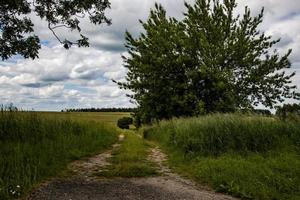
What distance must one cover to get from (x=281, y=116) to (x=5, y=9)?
11.2 metres

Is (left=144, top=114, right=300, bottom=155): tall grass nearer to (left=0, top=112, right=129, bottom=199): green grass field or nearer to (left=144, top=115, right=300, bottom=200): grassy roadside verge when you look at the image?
(left=144, top=115, right=300, bottom=200): grassy roadside verge

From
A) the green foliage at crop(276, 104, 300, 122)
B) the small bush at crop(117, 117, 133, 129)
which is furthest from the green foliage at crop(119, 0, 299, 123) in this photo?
the small bush at crop(117, 117, 133, 129)

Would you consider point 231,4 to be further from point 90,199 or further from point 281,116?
point 90,199

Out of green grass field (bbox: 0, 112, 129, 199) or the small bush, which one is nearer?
green grass field (bbox: 0, 112, 129, 199)

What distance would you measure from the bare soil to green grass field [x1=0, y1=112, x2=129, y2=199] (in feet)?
1.45

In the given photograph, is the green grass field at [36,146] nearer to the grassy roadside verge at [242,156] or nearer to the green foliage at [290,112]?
the grassy roadside verge at [242,156]

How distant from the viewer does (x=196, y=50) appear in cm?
2716

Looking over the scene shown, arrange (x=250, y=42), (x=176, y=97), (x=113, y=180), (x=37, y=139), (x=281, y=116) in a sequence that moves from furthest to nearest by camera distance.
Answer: (x=250, y=42), (x=176, y=97), (x=281, y=116), (x=37, y=139), (x=113, y=180)

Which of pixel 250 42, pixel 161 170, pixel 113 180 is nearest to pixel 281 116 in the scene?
pixel 161 170

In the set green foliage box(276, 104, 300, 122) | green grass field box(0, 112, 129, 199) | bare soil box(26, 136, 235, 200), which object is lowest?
bare soil box(26, 136, 235, 200)

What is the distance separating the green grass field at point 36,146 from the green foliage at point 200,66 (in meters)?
10.5

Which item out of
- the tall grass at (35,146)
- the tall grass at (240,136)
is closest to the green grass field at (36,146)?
the tall grass at (35,146)

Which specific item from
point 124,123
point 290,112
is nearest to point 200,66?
point 290,112

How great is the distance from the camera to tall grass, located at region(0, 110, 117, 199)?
748 centimetres
